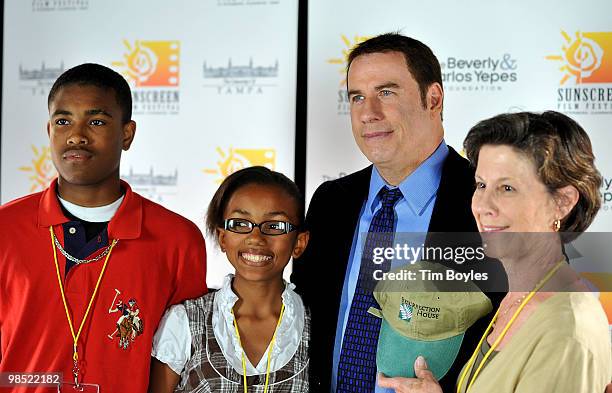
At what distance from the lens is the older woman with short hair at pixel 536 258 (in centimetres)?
142

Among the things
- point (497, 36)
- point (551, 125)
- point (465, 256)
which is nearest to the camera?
point (551, 125)

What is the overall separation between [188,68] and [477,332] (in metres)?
2.31

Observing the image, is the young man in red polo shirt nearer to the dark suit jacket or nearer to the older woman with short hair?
the dark suit jacket

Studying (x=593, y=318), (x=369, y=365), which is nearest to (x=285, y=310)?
(x=369, y=365)

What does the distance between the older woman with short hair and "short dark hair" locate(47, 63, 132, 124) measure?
1.06m

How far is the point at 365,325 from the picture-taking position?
2045 millimetres

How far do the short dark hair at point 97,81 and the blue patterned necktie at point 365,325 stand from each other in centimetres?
83

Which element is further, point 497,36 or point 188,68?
point 188,68

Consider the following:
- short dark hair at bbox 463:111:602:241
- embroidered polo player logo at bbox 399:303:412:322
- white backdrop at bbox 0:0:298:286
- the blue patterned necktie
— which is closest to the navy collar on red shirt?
the blue patterned necktie

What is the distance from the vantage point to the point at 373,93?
2.21 metres

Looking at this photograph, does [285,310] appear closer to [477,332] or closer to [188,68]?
[477,332]

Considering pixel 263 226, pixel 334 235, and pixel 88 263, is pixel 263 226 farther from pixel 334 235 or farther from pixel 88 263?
pixel 88 263

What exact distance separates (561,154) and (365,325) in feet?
2.51

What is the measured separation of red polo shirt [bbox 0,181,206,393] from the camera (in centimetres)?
202
